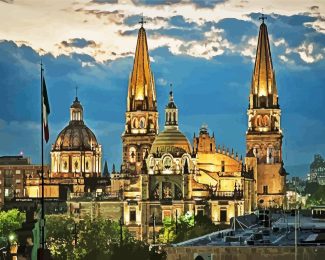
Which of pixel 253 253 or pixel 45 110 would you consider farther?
pixel 253 253

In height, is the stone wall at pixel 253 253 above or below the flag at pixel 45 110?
below

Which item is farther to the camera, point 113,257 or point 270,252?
point 113,257

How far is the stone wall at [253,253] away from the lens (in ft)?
276

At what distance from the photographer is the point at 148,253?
12775 centimetres

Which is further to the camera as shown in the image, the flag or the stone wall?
the stone wall

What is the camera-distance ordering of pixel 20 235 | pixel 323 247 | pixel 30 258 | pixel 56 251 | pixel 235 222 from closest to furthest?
pixel 323 247, pixel 30 258, pixel 20 235, pixel 235 222, pixel 56 251

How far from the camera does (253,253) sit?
85.7m

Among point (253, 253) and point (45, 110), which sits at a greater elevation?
point (45, 110)

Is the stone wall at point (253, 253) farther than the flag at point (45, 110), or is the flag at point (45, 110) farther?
the stone wall at point (253, 253)

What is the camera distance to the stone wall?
84250mm

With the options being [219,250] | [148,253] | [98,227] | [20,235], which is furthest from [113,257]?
[98,227]

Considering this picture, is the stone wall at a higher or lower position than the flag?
lower

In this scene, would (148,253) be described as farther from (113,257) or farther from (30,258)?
(30,258)

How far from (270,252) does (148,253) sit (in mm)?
42965
